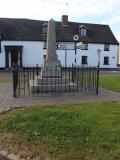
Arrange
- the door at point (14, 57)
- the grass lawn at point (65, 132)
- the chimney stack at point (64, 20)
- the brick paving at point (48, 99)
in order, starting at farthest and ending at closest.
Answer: the chimney stack at point (64, 20), the door at point (14, 57), the brick paving at point (48, 99), the grass lawn at point (65, 132)

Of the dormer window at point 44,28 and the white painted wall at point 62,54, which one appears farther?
the dormer window at point 44,28

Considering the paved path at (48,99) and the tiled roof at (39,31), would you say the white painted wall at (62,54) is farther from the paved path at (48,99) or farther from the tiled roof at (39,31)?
the paved path at (48,99)

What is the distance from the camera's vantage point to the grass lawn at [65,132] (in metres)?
6.04

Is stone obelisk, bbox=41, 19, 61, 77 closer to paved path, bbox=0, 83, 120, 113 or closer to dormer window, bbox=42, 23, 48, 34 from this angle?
paved path, bbox=0, 83, 120, 113

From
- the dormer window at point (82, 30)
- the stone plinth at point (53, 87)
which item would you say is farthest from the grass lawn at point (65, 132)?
the dormer window at point (82, 30)

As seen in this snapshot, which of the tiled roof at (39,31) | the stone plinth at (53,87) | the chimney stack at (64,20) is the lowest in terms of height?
the stone plinth at (53,87)

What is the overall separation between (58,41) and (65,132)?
1428 inches

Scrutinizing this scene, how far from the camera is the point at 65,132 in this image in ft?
23.4

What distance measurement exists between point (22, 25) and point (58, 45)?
93.9ft

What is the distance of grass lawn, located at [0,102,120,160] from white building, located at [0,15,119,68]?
1170 inches

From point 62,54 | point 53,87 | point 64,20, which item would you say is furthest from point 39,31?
point 53,87

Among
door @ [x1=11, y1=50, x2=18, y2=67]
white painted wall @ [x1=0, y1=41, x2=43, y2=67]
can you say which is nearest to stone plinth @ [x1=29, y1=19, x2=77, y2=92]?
white painted wall @ [x1=0, y1=41, x2=43, y2=67]

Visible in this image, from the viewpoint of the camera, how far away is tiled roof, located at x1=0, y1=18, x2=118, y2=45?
42.2 meters

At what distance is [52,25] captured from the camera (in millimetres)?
16172
